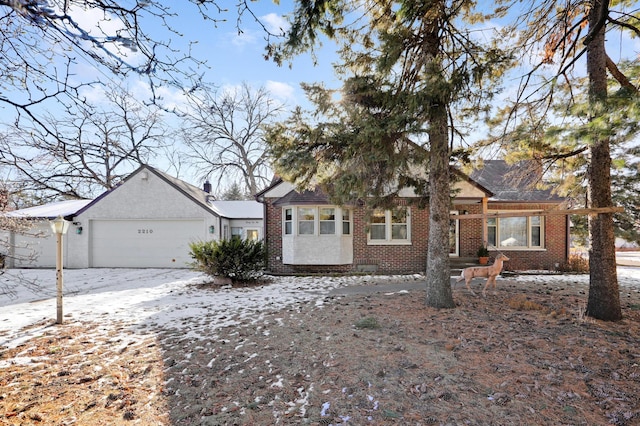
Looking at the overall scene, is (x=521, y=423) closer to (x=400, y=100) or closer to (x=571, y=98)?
(x=400, y=100)

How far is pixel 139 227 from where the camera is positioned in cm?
1498

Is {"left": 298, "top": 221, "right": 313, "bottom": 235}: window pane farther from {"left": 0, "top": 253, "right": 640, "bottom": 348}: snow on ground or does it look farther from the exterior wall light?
the exterior wall light

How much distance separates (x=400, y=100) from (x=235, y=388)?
5.42 m

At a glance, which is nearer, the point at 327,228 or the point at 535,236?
the point at 327,228

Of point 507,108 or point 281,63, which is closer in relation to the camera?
point 281,63

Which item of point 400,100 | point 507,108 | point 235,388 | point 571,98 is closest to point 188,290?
point 235,388

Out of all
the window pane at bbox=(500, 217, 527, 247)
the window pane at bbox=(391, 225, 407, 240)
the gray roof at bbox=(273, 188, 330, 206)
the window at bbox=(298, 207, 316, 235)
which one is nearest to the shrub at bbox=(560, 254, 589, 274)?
the window pane at bbox=(500, 217, 527, 247)

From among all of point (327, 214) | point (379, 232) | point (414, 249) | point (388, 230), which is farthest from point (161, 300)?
point (414, 249)

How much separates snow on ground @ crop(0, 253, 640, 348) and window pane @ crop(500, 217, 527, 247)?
1.96m

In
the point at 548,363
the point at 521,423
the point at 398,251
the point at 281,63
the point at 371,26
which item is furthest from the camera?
the point at 398,251

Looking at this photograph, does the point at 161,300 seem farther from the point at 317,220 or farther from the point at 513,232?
the point at 513,232

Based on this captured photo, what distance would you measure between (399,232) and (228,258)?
697 cm

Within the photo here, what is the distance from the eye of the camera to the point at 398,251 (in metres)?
12.9

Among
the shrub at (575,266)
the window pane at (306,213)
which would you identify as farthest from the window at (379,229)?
the shrub at (575,266)
